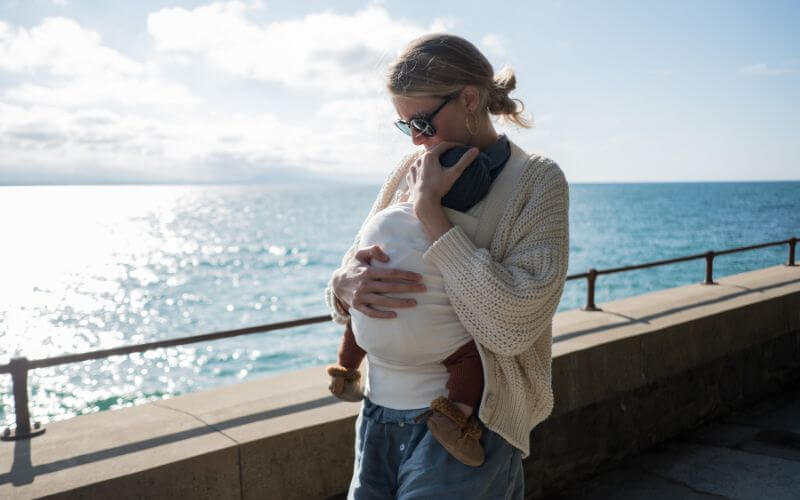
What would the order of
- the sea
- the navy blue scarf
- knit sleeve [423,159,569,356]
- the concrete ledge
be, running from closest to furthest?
knit sleeve [423,159,569,356], the navy blue scarf, the concrete ledge, the sea

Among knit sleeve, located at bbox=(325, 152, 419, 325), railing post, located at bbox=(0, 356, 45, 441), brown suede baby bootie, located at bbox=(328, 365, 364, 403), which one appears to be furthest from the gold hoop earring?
railing post, located at bbox=(0, 356, 45, 441)

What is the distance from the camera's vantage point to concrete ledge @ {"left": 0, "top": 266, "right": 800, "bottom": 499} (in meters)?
2.64

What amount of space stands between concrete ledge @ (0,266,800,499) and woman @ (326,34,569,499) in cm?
102

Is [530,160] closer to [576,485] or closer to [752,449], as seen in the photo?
[576,485]

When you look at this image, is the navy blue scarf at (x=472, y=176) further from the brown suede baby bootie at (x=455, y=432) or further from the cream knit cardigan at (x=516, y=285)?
the brown suede baby bootie at (x=455, y=432)

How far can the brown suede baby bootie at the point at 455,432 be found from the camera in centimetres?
169

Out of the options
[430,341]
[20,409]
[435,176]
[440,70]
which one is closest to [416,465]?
[430,341]

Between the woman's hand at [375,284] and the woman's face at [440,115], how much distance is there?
35 cm

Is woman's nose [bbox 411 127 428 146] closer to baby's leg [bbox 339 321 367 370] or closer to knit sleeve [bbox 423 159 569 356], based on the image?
knit sleeve [bbox 423 159 569 356]

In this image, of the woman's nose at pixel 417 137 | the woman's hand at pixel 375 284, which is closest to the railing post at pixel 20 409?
the woman's hand at pixel 375 284

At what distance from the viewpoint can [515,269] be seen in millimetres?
1731

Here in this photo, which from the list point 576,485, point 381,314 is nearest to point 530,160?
point 381,314

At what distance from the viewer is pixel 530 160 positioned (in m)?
1.87

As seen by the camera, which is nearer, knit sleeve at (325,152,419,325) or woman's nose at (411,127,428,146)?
woman's nose at (411,127,428,146)
